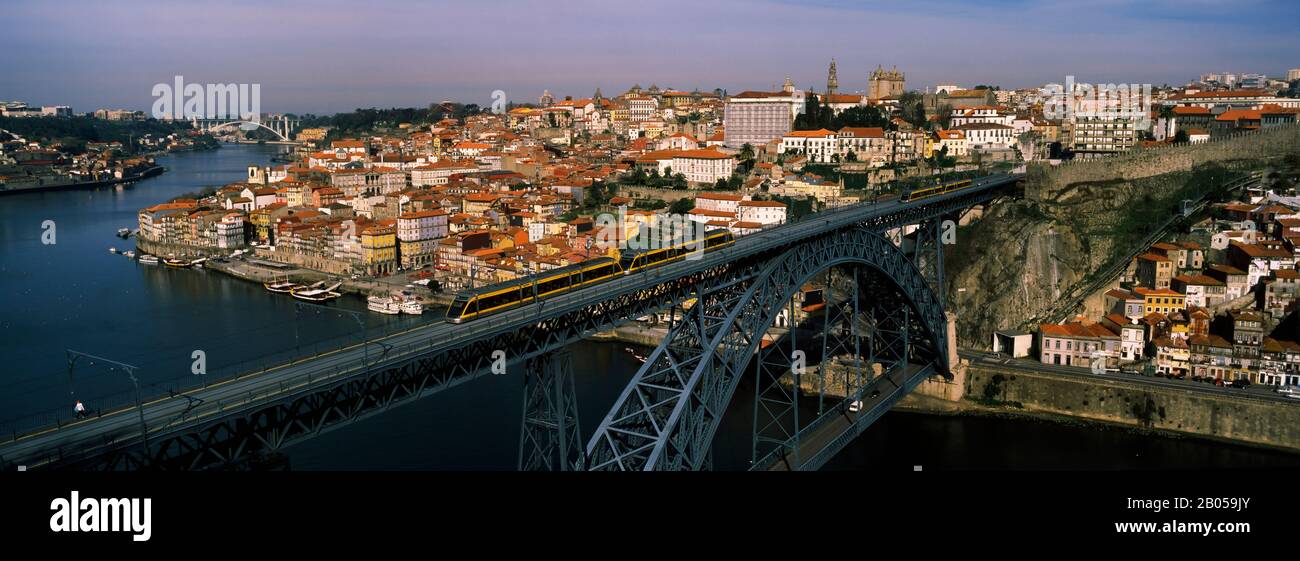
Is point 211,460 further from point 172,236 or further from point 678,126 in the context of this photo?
point 678,126

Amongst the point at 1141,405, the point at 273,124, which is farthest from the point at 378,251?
the point at 273,124

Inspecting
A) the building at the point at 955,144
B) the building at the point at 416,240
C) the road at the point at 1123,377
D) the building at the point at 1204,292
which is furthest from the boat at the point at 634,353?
the building at the point at 955,144

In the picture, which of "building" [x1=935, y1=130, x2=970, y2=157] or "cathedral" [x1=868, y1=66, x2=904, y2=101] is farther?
"cathedral" [x1=868, y1=66, x2=904, y2=101]

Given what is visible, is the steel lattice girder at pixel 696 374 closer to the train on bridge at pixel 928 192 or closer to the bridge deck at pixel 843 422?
the bridge deck at pixel 843 422

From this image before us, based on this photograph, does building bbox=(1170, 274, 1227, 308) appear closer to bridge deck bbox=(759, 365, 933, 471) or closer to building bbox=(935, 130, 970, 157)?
bridge deck bbox=(759, 365, 933, 471)

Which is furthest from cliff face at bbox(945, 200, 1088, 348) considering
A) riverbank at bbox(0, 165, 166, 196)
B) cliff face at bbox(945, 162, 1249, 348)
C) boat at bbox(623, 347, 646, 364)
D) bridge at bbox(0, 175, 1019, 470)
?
riverbank at bbox(0, 165, 166, 196)

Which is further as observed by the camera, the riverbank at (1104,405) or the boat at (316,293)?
the boat at (316,293)

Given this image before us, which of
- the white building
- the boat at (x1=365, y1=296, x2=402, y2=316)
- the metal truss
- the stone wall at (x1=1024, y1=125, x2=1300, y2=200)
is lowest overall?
the boat at (x1=365, y1=296, x2=402, y2=316)
